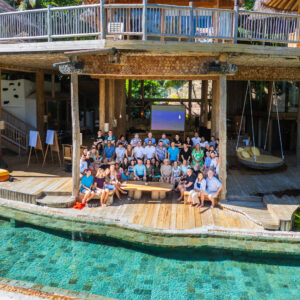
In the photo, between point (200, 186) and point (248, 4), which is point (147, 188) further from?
point (248, 4)

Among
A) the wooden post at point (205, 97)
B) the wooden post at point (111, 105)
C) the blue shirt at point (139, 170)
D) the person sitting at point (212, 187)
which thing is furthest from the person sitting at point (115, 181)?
the wooden post at point (205, 97)

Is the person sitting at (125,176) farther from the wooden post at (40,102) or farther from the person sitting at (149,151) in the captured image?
the wooden post at (40,102)

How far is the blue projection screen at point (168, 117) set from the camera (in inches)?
695

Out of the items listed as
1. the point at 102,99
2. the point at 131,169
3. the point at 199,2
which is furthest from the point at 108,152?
the point at 199,2

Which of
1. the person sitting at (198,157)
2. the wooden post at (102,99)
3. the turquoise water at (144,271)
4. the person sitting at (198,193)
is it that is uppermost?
the wooden post at (102,99)

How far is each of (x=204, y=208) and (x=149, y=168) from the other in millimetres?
2252

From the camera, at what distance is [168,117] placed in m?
17.8

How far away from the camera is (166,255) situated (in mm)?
7438

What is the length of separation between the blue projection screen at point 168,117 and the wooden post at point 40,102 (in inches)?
221

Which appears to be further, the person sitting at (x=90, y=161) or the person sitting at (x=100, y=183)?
the person sitting at (x=90, y=161)

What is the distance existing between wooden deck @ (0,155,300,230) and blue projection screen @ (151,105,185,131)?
19.9 ft

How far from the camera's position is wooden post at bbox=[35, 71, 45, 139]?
1686 cm

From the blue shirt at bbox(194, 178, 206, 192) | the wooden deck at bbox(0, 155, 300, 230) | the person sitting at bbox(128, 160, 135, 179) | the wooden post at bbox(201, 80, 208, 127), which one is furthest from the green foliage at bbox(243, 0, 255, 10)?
the blue shirt at bbox(194, 178, 206, 192)

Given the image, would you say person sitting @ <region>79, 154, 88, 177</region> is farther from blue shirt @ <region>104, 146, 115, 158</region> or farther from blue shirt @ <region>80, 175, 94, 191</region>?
blue shirt @ <region>104, 146, 115, 158</region>
